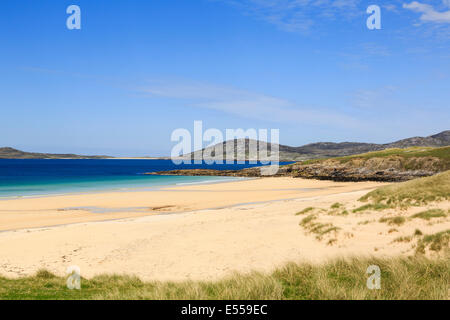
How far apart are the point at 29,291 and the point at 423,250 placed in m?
11.9

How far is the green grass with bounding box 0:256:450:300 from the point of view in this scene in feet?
22.0

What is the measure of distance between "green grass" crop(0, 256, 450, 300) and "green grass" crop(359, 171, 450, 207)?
12970 mm

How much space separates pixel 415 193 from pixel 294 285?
1898cm

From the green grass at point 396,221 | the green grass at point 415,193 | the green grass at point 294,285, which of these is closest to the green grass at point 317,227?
the green grass at point 396,221

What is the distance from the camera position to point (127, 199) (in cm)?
3822

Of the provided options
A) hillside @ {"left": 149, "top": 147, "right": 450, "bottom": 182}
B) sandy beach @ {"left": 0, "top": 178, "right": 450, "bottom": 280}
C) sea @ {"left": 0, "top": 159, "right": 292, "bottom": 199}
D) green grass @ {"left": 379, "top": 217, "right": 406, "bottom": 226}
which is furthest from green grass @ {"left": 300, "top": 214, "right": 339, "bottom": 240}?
hillside @ {"left": 149, "top": 147, "right": 450, "bottom": 182}

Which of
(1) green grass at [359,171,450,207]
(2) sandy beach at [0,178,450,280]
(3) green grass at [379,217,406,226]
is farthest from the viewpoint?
(1) green grass at [359,171,450,207]

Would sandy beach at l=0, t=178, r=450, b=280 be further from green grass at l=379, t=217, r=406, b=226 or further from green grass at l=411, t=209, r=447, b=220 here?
green grass at l=411, t=209, r=447, b=220

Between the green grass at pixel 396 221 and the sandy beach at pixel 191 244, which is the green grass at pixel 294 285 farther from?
the green grass at pixel 396 221

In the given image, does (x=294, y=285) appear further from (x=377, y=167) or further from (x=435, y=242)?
(x=377, y=167)

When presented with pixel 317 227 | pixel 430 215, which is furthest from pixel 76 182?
pixel 430 215
